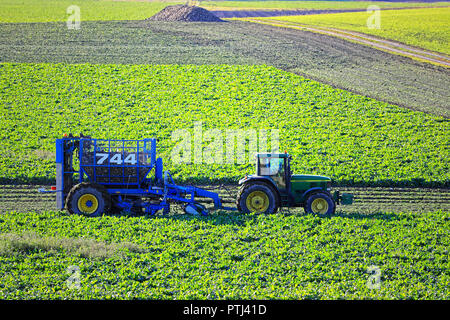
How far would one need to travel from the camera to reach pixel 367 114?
33.9 meters

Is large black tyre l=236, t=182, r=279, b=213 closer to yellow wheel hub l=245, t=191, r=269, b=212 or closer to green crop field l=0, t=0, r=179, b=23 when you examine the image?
yellow wheel hub l=245, t=191, r=269, b=212

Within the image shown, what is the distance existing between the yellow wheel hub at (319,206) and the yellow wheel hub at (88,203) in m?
7.38

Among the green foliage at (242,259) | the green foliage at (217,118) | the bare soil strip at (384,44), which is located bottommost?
the green foliage at (242,259)

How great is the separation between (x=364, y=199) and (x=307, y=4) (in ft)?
243

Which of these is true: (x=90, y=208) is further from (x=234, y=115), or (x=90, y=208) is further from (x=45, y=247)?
(x=234, y=115)

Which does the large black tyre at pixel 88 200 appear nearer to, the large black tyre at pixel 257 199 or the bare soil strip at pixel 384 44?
the large black tyre at pixel 257 199

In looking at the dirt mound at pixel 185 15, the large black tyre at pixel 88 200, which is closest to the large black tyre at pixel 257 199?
the large black tyre at pixel 88 200

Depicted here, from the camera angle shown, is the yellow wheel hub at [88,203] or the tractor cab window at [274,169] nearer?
the yellow wheel hub at [88,203]

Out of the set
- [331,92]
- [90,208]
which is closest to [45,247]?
[90,208]

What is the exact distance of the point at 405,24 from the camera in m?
65.0

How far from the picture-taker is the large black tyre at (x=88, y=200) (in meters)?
19.4

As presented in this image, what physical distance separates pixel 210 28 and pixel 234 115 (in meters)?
25.9

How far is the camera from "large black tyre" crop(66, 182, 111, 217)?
1941cm

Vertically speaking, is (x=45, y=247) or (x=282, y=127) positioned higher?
(x=282, y=127)
